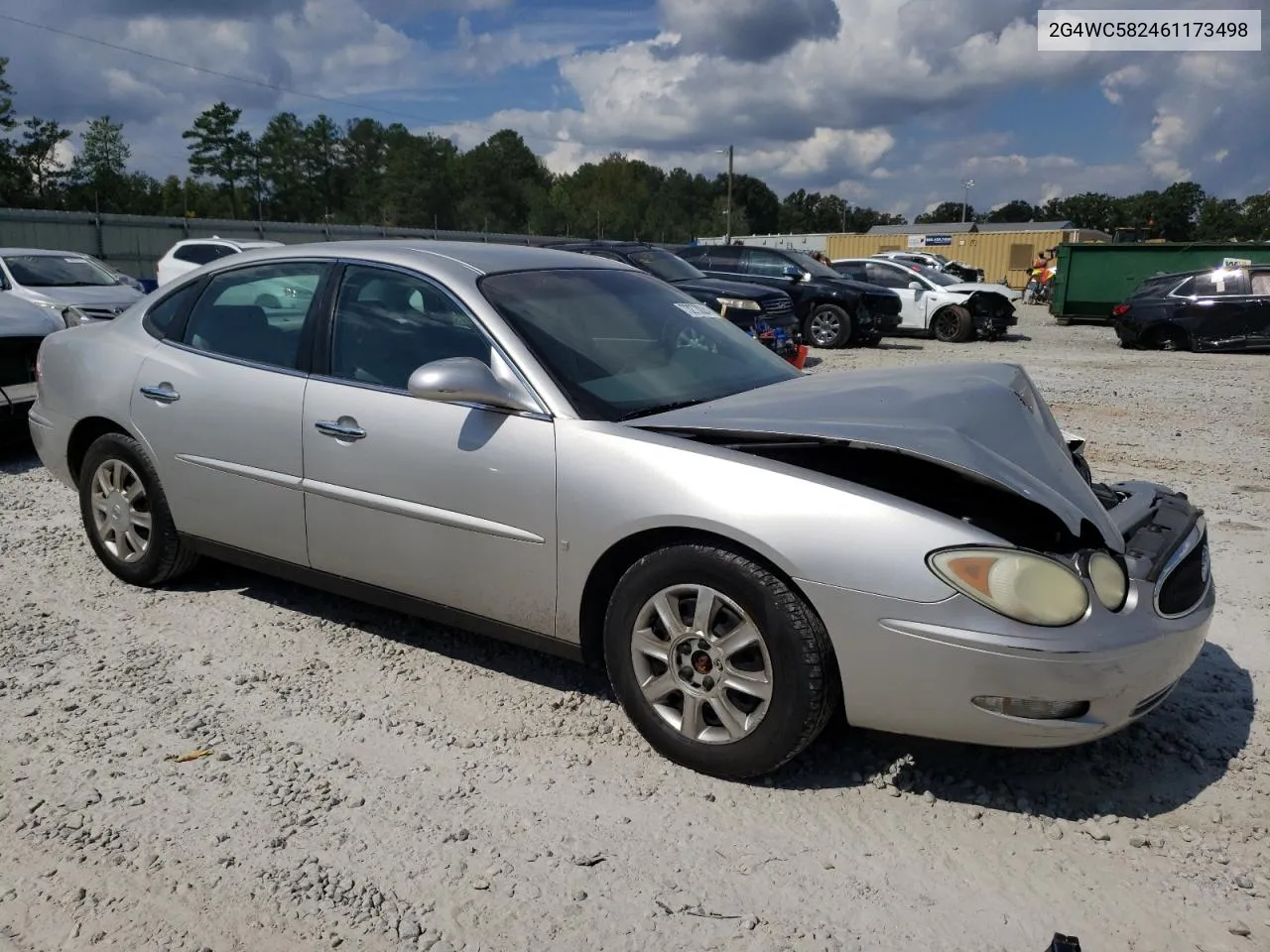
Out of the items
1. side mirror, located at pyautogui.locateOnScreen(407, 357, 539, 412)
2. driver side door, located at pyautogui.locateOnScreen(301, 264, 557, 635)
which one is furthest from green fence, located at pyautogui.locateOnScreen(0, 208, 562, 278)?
side mirror, located at pyautogui.locateOnScreen(407, 357, 539, 412)

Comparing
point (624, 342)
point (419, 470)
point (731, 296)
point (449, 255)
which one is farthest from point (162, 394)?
point (731, 296)

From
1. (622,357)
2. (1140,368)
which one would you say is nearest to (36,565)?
(622,357)

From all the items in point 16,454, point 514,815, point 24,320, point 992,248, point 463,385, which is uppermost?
point 992,248

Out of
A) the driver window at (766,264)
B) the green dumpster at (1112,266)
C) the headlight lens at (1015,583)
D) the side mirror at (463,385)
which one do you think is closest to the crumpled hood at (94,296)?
the side mirror at (463,385)

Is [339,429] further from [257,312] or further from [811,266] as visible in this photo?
[811,266]

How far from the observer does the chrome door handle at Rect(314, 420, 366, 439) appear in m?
3.56

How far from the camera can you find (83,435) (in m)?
4.62

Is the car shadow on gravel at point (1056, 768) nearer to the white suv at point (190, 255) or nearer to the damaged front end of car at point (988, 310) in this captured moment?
the damaged front end of car at point (988, 310)

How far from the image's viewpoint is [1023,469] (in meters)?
2.84

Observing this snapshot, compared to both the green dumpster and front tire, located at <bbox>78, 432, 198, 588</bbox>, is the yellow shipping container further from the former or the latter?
front tire, located at <bbox>78, 432, 198, 588</bbox>

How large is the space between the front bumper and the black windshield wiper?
0.87m

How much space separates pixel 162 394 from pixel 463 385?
1.80 meters

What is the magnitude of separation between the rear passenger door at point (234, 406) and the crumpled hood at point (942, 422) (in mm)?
1524

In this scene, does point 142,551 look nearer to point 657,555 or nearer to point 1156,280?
point 657,555
